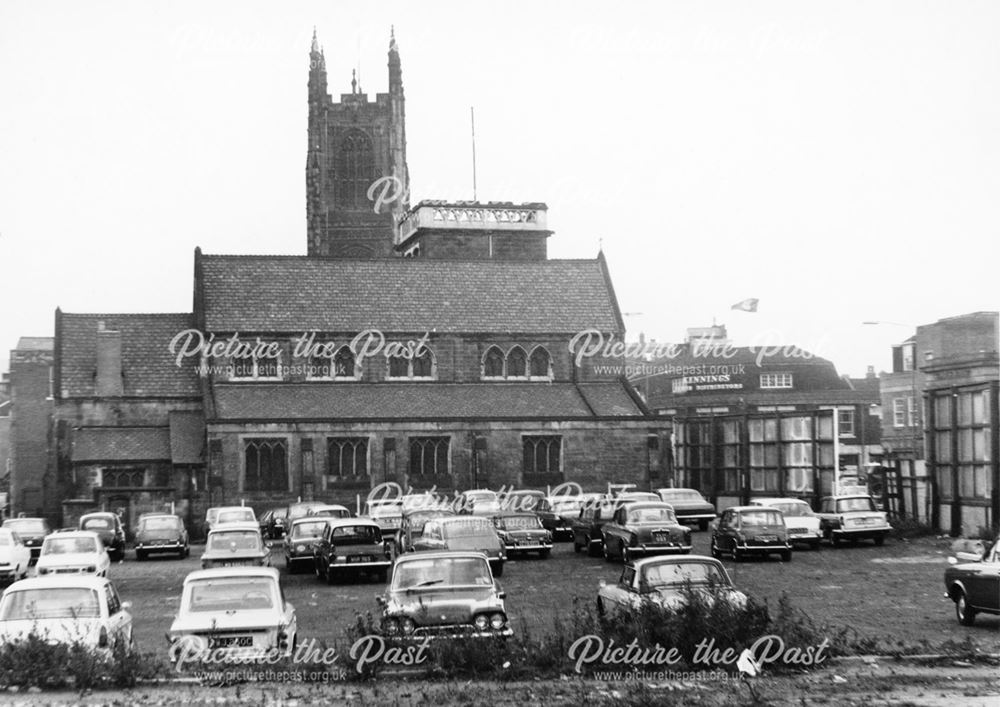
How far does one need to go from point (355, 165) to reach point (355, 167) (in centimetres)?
15

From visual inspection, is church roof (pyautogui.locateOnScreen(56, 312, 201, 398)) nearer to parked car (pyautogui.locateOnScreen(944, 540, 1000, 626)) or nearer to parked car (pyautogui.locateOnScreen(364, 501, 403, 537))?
parked car (pyautogui.locateOnScreen(364, 501, 403, 537))

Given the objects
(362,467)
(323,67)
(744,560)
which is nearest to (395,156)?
(323,67)

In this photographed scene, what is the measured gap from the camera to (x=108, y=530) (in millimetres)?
43219

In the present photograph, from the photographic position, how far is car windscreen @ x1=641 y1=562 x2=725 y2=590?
2038 cm

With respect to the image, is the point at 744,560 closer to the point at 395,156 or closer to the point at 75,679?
the point at 75,679

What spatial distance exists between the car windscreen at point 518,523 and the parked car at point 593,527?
1615mm

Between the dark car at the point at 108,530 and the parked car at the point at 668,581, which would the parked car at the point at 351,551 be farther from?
the dark car at the point at 108,530

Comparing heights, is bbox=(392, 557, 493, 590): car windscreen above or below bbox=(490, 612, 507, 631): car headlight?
above

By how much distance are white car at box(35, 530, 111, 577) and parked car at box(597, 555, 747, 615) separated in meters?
11.9

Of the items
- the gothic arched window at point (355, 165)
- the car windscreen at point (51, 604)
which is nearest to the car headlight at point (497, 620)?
the car windscreen at point (51, 604)

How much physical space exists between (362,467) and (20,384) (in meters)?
18.8

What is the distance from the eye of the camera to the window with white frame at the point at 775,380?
101m

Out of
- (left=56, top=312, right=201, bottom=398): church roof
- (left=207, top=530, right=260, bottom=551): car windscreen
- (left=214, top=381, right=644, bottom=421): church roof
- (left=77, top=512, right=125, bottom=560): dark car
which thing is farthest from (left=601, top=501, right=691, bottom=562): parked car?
(left=56, top=312, right=201, bottom=398): church roof

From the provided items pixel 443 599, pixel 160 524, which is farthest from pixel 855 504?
pixel 443 599
